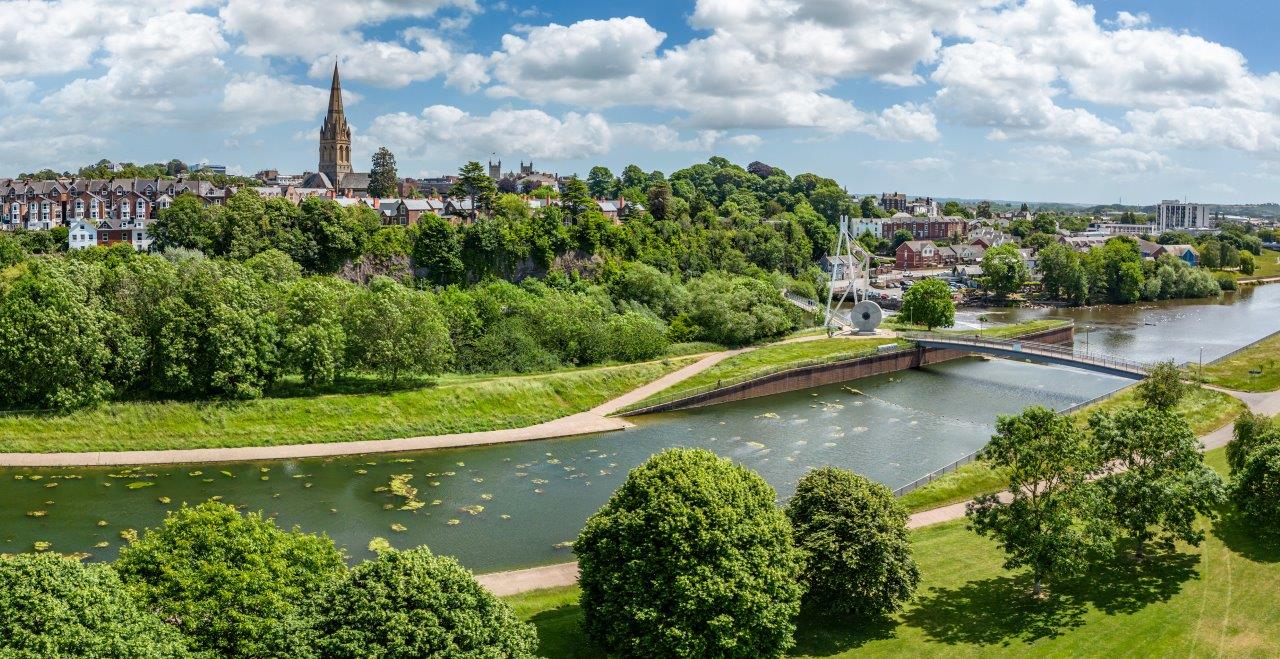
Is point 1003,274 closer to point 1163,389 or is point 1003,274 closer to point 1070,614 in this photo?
point 1163,389

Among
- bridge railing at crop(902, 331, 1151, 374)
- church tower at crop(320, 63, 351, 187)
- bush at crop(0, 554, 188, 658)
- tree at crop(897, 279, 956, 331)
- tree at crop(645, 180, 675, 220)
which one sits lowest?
bush at crop(0, 554, 188, 658)

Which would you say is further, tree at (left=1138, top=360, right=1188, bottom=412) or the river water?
tree at (left=1138, top=360, right=1188, bottom=412)

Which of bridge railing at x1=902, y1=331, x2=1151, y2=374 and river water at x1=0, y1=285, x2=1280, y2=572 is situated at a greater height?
bridge railing at x1=902, y1=331, x2=1151, y2=374

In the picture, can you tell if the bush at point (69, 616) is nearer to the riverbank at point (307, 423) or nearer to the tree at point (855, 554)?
the tree at point (855, 554)

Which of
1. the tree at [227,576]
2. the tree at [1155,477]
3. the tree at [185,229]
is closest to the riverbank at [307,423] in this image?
the tree at [227,576]

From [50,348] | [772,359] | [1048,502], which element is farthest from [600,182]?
[1048,502]

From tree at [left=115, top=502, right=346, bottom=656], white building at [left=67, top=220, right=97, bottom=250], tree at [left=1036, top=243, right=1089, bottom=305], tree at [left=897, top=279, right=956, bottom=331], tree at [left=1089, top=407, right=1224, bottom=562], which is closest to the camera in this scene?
tree at [left=115, top=502, right=346, bottom=656]

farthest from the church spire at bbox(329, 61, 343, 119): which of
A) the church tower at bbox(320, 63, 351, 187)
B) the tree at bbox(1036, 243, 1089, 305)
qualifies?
the tree at bbox(1036, 243, 1089, 305)

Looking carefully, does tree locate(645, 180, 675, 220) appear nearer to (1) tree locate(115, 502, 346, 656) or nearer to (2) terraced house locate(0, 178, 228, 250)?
(2) terraced house locate(0, 178, 228, 250)
